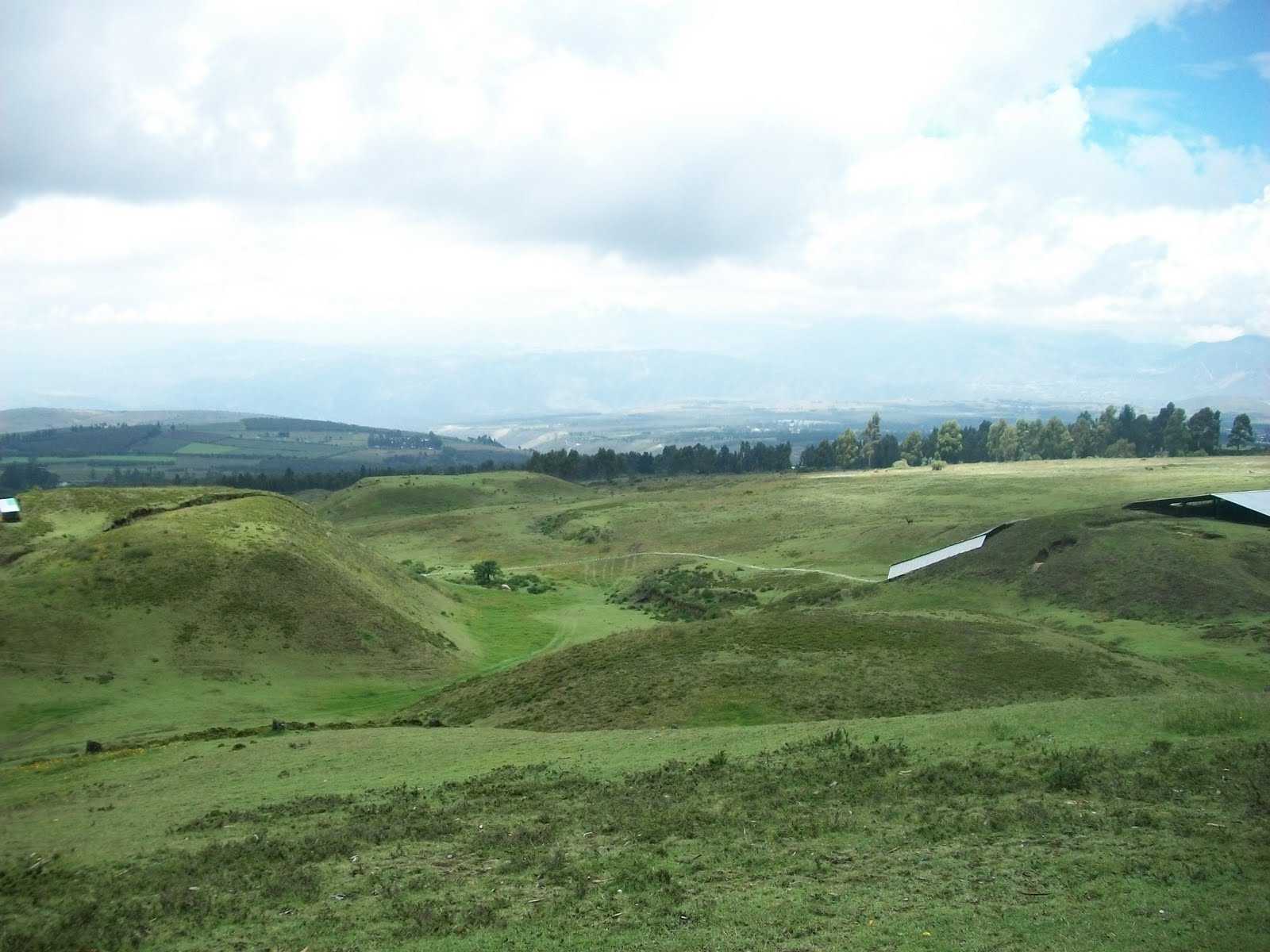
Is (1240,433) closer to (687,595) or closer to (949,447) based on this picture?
(949,447)

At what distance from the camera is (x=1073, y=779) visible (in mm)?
18328

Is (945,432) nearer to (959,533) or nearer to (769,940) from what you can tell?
(959,533)

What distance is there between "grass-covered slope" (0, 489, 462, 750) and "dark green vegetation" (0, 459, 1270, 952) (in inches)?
8.4

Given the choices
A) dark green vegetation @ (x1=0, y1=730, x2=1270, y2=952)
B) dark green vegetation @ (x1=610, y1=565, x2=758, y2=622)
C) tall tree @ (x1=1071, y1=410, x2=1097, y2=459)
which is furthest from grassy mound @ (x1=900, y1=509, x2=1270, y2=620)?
tall tree @ (x1=1071, y1=410, x2=1097, y2=459)

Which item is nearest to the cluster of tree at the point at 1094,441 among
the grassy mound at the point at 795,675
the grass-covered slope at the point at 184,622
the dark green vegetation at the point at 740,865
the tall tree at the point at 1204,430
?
the tall tree at the point at 1204,430

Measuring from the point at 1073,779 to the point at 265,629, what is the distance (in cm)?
3923

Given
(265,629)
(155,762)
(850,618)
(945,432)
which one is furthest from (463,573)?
(945,432)

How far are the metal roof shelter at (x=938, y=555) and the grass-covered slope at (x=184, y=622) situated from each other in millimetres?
29475

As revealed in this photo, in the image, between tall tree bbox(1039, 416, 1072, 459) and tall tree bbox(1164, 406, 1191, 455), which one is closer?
tall tree bbox(1164, 406, 1191, 455)

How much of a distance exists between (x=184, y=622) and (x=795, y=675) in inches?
1202

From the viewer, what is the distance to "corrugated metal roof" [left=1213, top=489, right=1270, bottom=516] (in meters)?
56.6

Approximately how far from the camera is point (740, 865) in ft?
52.2

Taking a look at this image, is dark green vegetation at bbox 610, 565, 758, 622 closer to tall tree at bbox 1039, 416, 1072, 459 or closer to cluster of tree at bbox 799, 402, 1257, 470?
cluster of tree at bbox 799, 402, 1257, 470

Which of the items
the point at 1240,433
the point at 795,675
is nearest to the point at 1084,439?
the point at 1240,433
